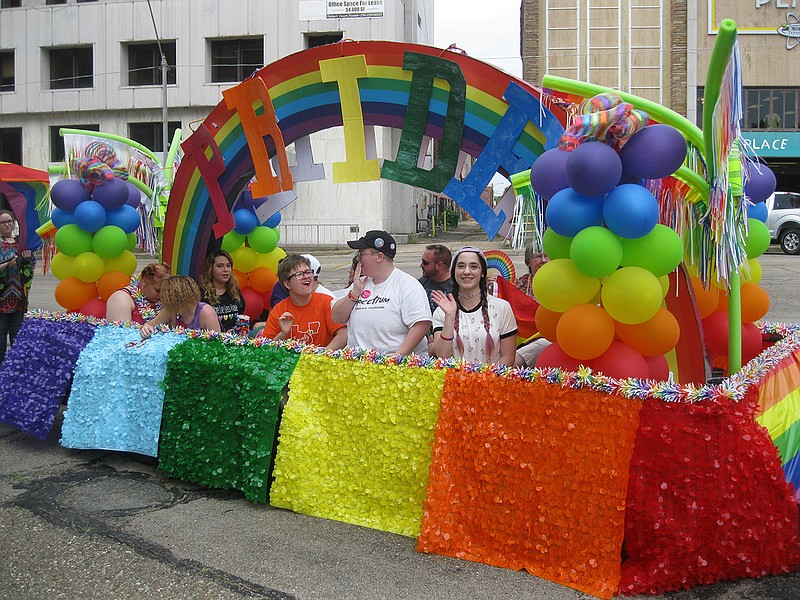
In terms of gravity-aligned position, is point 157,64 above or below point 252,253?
above

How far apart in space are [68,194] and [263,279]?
1.80m

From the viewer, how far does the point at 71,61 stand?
29.5 metres

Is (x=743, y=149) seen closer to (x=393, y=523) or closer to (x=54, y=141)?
(x=393, y=523)

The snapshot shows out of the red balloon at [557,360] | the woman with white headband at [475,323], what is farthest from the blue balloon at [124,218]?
the red balloon at [557,360]

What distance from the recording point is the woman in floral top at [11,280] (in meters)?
7.05

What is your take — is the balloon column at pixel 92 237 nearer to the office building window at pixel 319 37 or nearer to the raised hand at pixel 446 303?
the raised hand at pixel 446 303

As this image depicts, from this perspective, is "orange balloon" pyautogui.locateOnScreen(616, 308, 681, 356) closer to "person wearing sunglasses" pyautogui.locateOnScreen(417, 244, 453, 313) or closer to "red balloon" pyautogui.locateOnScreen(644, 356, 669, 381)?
"red balloon" pyautogui.locateOnScreen(644, 356, 669, 381)

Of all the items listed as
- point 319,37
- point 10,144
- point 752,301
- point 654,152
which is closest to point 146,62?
point 10,144

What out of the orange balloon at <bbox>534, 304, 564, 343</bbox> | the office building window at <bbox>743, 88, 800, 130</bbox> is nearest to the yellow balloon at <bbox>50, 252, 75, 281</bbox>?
the orange balloon at <bbox>534, 304, 564, 343</bbox>

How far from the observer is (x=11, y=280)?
709 centimetres

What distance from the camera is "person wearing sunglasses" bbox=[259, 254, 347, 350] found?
212 inches

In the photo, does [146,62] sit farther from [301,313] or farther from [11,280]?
[301,313]

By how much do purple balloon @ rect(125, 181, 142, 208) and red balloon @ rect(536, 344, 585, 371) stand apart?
13.9 ft

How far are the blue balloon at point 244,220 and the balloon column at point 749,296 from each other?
4071mm
